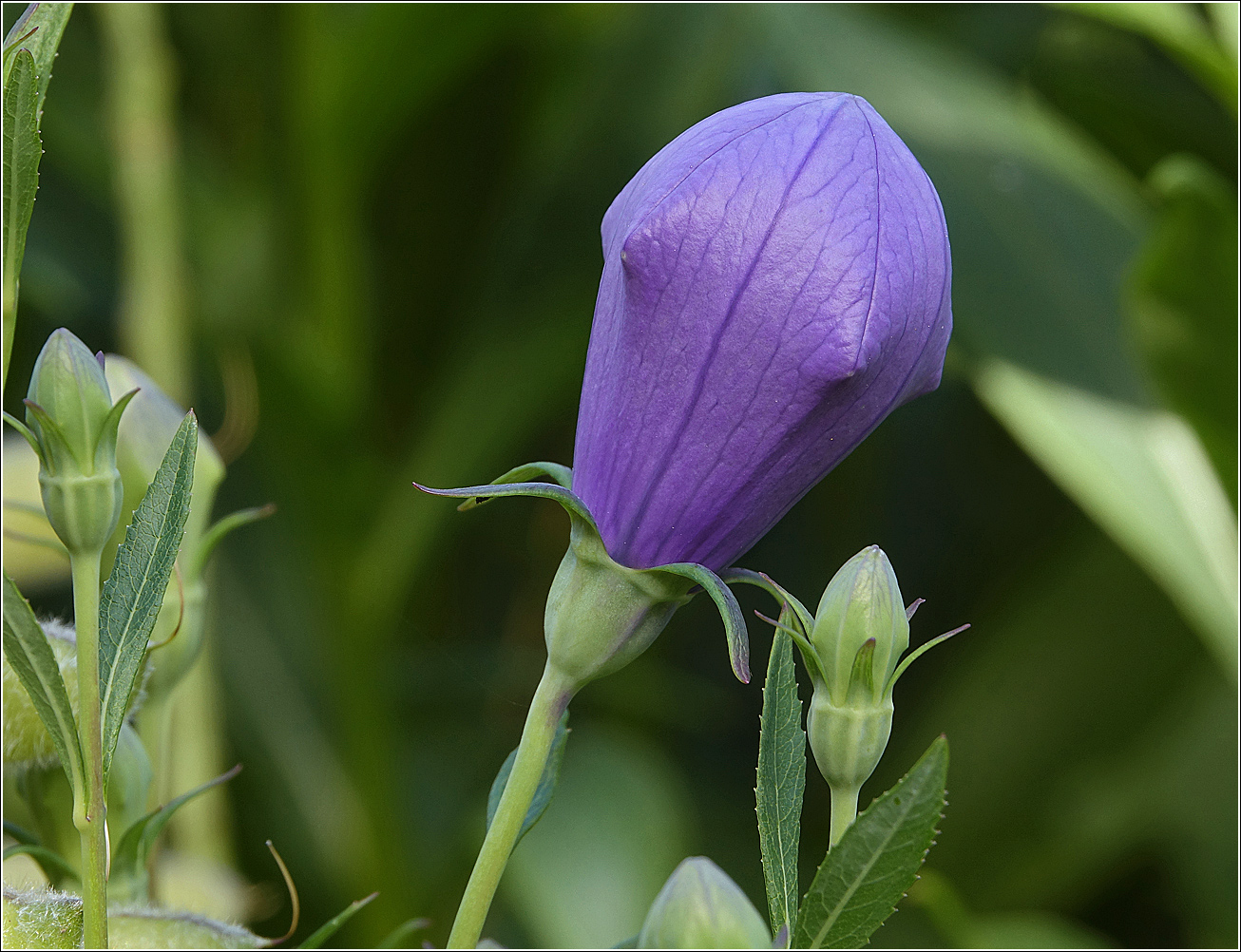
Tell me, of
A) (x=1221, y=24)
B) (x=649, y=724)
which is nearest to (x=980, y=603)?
(x=649, y=724)

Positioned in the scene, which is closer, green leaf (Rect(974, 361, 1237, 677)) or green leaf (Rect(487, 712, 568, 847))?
green leaf (Rect(487, 712, 568, 847))

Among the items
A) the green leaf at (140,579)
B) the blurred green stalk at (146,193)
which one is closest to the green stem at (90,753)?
the green leaf at (140,579)

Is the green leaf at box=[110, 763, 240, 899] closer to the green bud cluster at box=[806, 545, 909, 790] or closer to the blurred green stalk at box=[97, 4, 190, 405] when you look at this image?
the green bud cluster at box=[806, 545, 909, 790]

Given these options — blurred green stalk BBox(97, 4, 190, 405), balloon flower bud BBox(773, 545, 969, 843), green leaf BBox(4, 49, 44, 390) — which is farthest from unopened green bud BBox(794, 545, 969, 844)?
blurred green stalk BBox(97, 4, 190, 405)

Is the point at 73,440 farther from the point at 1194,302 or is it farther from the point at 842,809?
the point at 1194,302

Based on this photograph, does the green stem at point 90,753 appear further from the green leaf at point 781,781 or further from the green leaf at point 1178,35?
the green leaf at point 1178,35

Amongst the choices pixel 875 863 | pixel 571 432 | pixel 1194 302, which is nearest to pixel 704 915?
pixel 875 863

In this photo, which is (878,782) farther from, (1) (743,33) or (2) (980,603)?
(1) (743,33)
